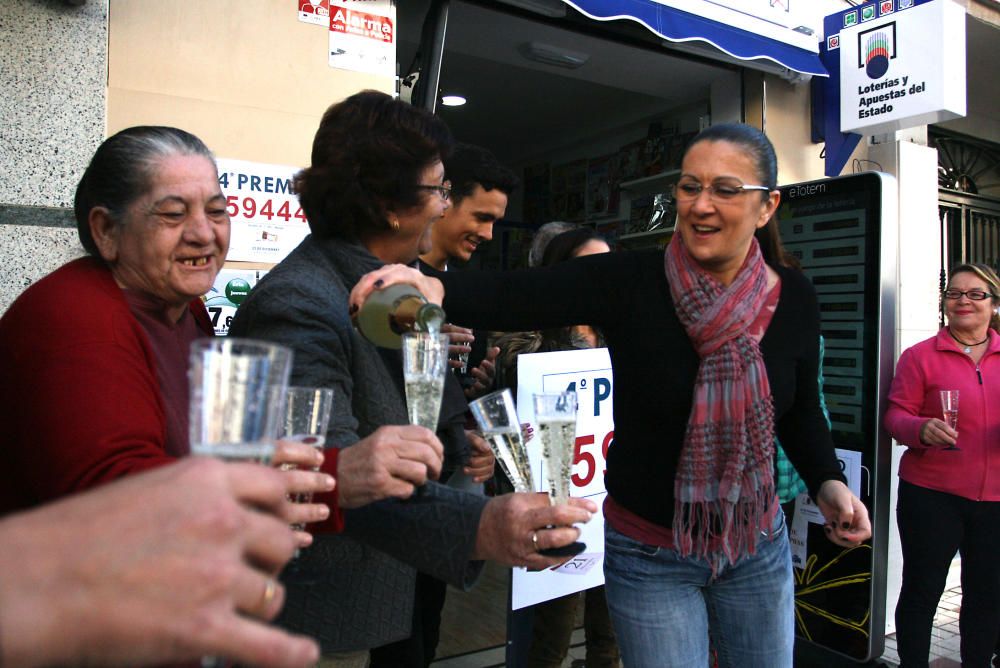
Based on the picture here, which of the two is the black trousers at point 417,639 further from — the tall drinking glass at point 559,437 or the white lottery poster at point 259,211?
the white lottery poster at point 259,211

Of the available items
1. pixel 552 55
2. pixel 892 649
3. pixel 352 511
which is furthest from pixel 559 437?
pixel 552 55

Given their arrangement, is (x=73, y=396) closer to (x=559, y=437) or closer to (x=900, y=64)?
(x=559, y=437)

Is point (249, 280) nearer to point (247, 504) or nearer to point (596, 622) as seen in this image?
point (596, 622)

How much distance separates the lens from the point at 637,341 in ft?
6.28

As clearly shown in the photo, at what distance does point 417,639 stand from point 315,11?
295 cm

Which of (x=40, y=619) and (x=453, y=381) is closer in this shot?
(x=40, y=619)

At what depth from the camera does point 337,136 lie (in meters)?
1.65

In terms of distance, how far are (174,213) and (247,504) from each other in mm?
1027

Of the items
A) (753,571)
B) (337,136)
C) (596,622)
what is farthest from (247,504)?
(596,622)

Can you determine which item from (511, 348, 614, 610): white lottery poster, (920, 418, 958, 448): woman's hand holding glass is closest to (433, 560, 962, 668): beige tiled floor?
(511, 348, 614, 610): white lottery poster

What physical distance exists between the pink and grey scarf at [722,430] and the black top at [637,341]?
0.04 meters

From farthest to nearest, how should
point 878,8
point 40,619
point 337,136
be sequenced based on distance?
point 878,8 → point 337,136 → point 40,619

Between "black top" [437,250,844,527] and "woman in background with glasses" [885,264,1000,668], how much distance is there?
7.45 feet

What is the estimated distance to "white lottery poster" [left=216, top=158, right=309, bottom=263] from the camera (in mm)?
3365
